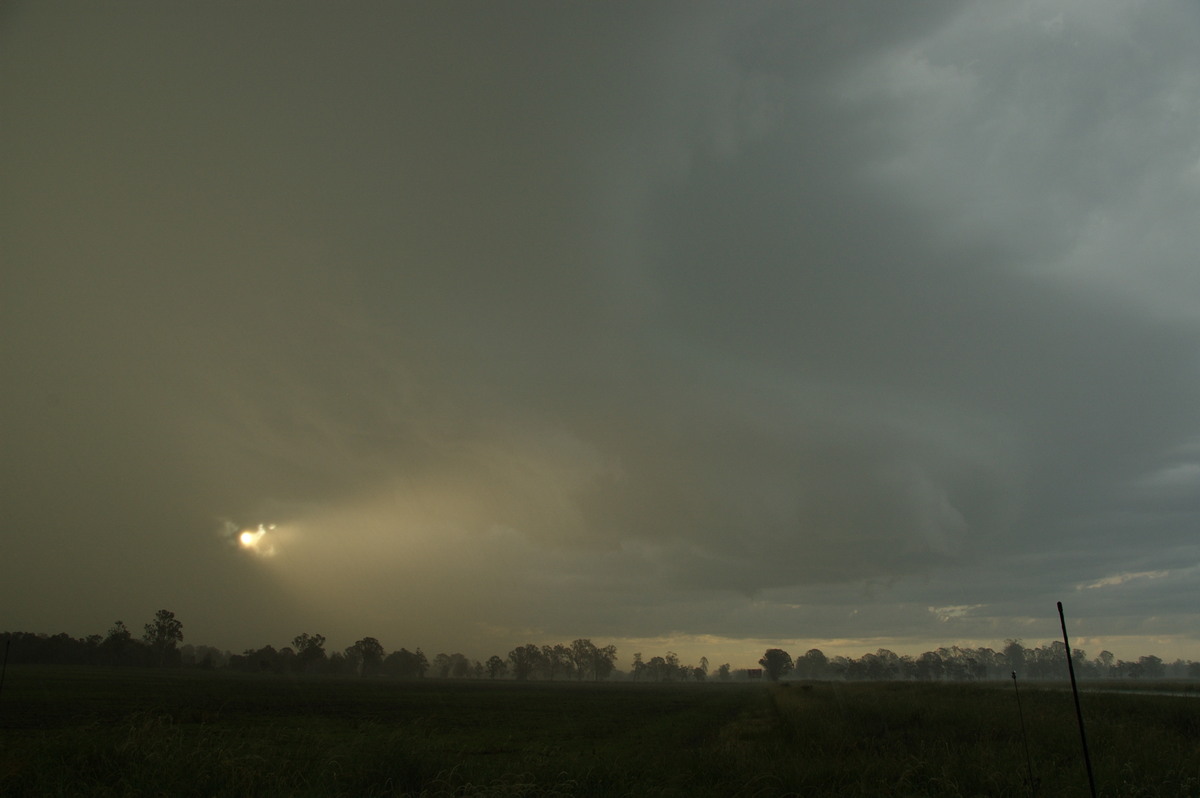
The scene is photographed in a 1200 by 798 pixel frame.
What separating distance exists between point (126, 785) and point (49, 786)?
5.06 ft

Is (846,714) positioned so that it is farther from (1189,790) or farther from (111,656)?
(111,656)

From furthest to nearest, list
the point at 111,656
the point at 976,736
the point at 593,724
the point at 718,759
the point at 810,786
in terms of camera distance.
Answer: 1. the point at 111,656
2. the point at 593,724
3. the point at 976,736
4. the point at 718,759
5. the point at 810,786

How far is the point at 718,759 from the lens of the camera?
1819 cm

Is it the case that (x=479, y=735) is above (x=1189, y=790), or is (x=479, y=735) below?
below

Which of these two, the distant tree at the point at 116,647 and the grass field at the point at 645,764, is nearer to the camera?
the grass field at the point at 645,764

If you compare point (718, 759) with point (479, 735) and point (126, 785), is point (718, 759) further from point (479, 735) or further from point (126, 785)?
point (479, 735)

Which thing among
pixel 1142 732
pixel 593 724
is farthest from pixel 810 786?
pixel 593 724

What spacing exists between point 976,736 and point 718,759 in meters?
13.7

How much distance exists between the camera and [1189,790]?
16469 mm

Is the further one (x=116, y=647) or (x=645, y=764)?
(x=116, y=647)

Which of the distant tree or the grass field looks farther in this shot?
the distant tree

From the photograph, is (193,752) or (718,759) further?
(718,759)

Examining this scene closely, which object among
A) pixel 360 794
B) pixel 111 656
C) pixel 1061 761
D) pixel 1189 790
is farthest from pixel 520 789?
pixel 111 656

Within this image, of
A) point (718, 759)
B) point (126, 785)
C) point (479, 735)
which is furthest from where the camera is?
point (479, 735)
